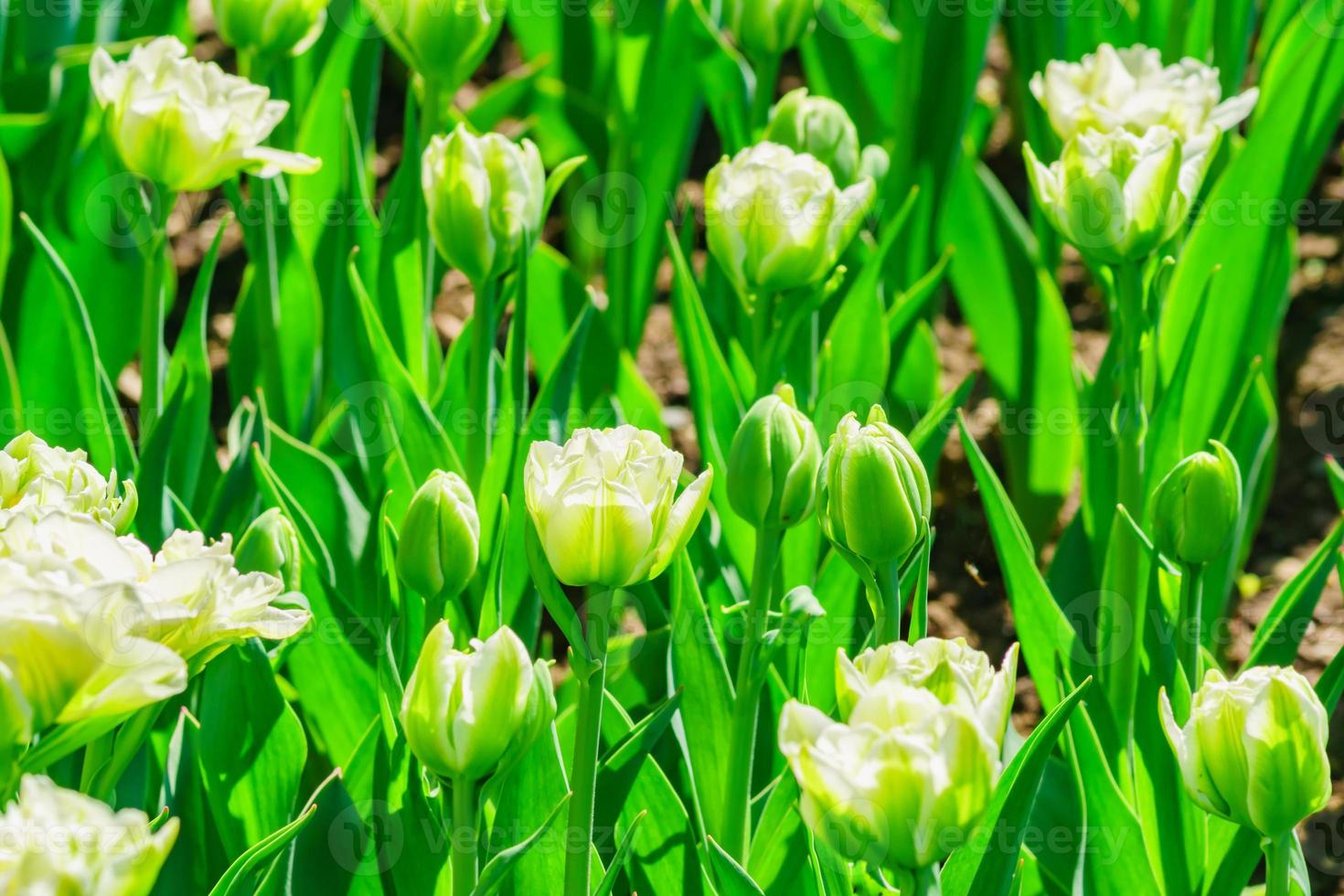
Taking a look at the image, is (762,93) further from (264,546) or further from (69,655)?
(69,655)

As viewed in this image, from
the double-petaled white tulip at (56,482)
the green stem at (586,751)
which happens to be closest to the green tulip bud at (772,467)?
the green stem at (586,751)

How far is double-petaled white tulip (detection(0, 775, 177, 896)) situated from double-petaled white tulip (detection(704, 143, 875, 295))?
2.42ft

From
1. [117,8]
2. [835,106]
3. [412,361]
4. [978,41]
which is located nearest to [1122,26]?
[978,41]

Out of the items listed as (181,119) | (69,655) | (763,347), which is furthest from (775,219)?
(69,655)

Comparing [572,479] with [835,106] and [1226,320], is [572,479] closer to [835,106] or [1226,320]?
[835,106]

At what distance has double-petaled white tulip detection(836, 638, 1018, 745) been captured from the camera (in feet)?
2.19

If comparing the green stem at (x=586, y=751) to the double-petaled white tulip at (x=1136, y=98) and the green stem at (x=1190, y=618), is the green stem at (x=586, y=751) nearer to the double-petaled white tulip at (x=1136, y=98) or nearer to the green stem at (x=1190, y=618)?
the green stem at (x=1190, y=618)

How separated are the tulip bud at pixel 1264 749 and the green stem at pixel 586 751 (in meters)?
0.32

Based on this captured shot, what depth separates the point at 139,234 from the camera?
144cm

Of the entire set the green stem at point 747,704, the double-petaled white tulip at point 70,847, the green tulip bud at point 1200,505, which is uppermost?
the double-petaled white tulip at point 70,847

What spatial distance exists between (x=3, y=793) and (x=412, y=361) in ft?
2.87

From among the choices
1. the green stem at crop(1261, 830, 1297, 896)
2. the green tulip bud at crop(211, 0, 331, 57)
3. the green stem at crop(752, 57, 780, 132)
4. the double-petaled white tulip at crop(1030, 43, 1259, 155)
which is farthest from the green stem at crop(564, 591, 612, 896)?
the green stem at crop(752, 57, 780, 132)

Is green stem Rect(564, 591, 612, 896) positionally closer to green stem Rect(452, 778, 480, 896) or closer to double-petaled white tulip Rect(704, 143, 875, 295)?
green stem Rect(452, 778, 480, 896)

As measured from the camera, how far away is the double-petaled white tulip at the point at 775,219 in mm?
1170
